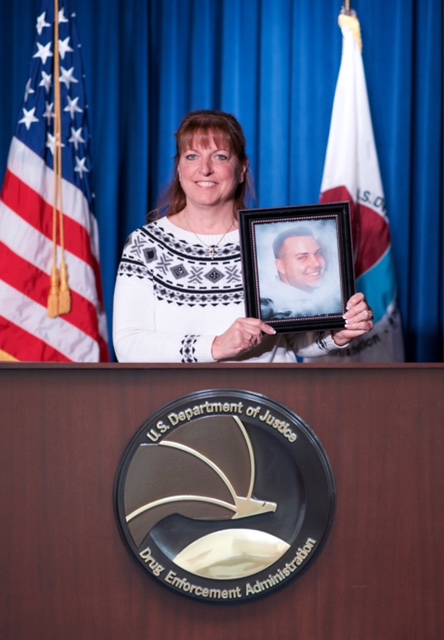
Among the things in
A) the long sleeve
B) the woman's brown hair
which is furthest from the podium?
the woman's brown hair

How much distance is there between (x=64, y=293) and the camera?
3.10m

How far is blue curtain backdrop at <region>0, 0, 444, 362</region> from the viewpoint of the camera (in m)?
3.55

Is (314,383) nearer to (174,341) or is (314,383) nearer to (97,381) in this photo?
(97,381)

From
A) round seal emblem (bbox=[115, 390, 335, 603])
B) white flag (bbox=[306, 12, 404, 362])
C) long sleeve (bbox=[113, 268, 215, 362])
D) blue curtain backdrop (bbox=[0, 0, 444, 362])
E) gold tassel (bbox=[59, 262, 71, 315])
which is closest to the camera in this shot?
round seal emblem (bbox=[115, 390, 335, 603])

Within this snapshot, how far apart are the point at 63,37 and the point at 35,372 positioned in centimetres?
224

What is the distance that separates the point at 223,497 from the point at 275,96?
2.49m

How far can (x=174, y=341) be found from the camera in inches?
76.5

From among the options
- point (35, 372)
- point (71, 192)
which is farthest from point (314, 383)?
point (71, 192)

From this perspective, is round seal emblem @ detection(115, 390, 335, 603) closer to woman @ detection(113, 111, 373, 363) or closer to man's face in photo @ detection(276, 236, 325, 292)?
man's face in photo @ detection(276, 236, 325, 292)

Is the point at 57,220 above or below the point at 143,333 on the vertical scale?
above

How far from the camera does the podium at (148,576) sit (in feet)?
4.68

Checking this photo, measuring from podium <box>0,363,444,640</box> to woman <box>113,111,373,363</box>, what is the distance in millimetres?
486

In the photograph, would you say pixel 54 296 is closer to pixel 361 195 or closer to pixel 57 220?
pixel 57 220

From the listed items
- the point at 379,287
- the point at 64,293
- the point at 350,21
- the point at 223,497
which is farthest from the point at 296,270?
the point at 350,21
